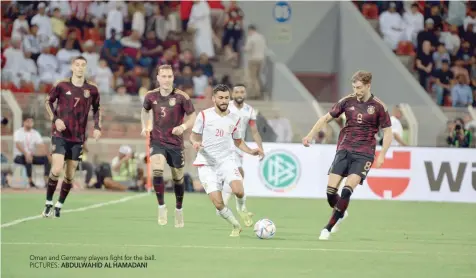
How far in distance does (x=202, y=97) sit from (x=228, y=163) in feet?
49.2

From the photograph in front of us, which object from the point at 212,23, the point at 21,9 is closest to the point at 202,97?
the point at 212,23

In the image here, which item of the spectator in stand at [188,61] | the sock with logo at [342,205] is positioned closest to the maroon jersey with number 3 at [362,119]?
the sock with logo at [342,205]

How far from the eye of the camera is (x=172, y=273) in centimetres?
1136

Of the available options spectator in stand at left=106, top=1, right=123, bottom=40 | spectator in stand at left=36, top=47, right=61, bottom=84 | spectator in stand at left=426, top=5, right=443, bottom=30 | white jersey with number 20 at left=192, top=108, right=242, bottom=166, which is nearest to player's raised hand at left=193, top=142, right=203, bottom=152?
white jersey with number 20 at left=192, top=108, right=242, bottom=166

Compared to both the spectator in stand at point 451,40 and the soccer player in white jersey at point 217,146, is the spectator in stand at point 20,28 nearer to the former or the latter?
the spectator in stand at point 451,40

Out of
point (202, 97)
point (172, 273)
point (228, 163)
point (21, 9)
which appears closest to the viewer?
point (172, 273)

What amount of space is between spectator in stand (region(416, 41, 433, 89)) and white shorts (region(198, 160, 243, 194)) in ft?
62.4

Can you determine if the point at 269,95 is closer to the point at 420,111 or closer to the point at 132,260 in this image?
the point at 420,111

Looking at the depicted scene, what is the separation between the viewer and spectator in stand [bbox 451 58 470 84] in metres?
33.5

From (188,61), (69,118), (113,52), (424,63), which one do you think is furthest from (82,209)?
(424,63)

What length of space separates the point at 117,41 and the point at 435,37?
9.50 m

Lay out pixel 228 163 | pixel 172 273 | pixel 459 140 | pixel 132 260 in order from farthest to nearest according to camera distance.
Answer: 1. pixel 459 140
2. pixel 228 163
3. pixel 132 260
4. pixel 172 273

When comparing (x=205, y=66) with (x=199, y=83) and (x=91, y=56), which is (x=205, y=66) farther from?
(x=91, y=56)

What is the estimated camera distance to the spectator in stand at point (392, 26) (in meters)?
34.9
